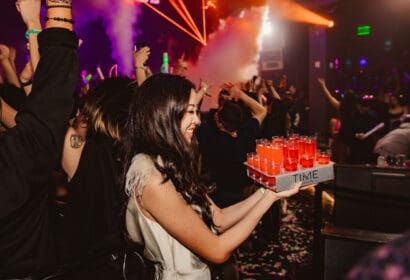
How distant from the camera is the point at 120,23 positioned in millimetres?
13672

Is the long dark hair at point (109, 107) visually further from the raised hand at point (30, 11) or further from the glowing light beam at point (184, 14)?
the glowing light beam at point (184, 14)

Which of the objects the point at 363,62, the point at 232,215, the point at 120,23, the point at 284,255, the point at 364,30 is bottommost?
the point at 284,255

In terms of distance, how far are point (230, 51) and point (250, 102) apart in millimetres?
13957

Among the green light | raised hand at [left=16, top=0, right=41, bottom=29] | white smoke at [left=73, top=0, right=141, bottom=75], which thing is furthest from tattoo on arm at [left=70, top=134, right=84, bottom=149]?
the green light

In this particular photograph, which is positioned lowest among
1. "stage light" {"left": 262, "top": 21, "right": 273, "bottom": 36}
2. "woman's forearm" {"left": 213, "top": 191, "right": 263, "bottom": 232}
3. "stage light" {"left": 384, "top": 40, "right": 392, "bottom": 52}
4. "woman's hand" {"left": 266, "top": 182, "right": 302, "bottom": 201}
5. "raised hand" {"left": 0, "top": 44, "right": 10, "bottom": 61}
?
"woman's forearm" {"left": 213, "top": 191, "right": 263, "bottom": 232}

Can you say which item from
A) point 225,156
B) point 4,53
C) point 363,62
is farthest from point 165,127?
point 363,62

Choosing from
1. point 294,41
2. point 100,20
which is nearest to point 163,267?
point 100,20

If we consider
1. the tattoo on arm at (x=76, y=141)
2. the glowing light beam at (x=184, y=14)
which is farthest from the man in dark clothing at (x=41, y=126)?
the glowing light beam at (x=184, y=14)

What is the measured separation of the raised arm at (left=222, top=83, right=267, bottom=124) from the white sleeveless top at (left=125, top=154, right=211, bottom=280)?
2894mm

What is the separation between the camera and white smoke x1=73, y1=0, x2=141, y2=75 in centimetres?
1276

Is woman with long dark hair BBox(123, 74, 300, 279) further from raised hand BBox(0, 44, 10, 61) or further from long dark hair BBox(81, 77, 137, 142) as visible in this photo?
raised hand BBox(0, 44, 10, 61)

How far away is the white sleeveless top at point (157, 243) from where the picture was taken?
1.68 metres

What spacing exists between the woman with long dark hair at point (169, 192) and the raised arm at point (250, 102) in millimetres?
2627

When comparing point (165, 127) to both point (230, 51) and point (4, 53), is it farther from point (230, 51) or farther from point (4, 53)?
point (230, 51)
